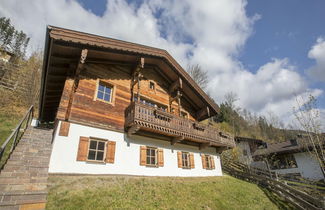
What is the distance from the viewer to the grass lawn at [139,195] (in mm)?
6477

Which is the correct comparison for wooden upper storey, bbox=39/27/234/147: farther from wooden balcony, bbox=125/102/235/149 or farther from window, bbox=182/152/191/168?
window, bbox=182/152/191/168

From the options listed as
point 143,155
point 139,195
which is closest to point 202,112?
point 143,155

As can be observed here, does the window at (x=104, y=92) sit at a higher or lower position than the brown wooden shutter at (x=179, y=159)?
higher

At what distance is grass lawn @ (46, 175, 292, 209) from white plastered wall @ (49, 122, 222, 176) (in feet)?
1.44

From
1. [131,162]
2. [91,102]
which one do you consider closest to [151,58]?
[91,102]

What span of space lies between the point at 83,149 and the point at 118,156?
1988mm

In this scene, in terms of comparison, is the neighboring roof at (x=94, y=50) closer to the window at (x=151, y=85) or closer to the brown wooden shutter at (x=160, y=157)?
the window at (x=151, y=85)

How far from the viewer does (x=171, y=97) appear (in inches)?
610

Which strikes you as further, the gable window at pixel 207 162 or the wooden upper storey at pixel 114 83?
the gable window at pixel 207 162

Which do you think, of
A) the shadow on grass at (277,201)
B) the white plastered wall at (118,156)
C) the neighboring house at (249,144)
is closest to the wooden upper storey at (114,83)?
the white plastered wall at (118,156)

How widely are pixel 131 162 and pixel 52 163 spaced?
13.3 ft

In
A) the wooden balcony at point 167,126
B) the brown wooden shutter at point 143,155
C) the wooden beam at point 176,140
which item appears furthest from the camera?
the wooden beam at point 176,140

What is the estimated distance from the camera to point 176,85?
1511 cm

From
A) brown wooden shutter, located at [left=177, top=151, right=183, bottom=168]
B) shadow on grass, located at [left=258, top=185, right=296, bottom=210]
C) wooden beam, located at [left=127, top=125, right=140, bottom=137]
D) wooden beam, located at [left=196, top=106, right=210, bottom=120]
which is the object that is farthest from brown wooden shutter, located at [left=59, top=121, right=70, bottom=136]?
shadow on grass, located at [left=258, top=185, right=296, bottom=210]
